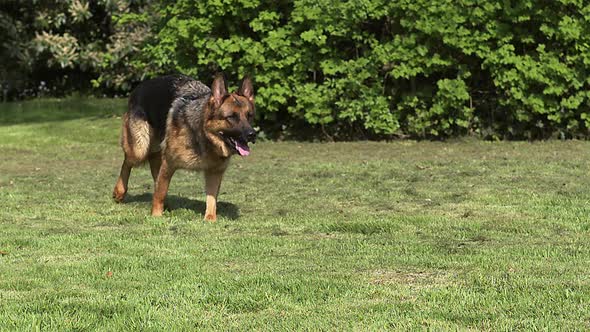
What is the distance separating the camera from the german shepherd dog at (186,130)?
8.73 metres

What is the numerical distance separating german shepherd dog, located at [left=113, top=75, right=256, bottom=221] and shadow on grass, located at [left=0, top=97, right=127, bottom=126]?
12.4 meters

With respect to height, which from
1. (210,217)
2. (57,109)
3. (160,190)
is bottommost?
(57,109)

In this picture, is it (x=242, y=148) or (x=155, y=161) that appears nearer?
(x=242, y=148)

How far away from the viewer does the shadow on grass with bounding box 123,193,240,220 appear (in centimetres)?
970

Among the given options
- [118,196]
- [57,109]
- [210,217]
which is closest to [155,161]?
[118,196]

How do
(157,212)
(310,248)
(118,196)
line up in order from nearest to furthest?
(310,248)
(157,212)
(118,196)

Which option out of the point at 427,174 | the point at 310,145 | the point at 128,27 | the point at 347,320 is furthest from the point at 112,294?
the point at 128,27

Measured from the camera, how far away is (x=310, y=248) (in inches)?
294

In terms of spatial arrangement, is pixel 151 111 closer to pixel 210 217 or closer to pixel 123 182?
pixel 123 182

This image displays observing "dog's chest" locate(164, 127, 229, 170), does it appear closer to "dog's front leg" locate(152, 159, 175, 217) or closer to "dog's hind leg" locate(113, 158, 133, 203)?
"dog's front leg" locate(152, 159, 175, 217)

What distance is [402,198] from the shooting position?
1064cm

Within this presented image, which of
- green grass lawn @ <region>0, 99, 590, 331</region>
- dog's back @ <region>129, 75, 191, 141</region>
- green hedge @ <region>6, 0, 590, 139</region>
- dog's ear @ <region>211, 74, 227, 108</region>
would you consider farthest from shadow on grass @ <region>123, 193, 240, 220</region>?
green hedge @ <region>6, 0, 590, 139</region>

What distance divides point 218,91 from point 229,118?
303 millimetres

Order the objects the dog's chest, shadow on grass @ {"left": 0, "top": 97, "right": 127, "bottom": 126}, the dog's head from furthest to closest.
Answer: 1. shadow on grass @ {"left": 0, "top": 97, "right": 127, "bottom": 126}
2. the dog's chest
3. the dog's head
